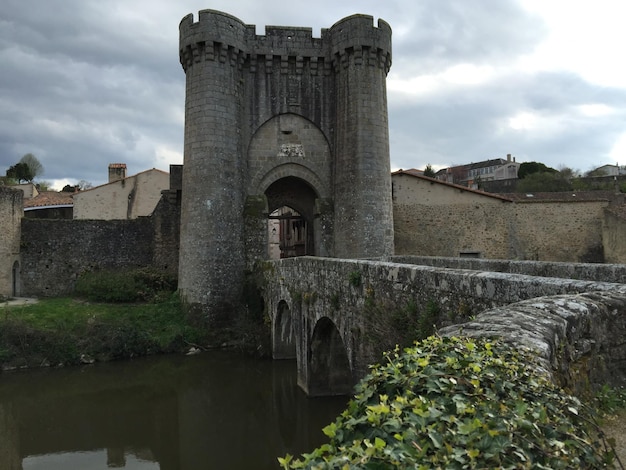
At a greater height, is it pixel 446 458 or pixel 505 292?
pixel 505 292

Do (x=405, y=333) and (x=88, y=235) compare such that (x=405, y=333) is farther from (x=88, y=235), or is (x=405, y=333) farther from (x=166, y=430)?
(x=88, y=235)

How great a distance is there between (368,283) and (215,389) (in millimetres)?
7750

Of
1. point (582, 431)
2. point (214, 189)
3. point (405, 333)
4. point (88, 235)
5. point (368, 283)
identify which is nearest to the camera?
point (582, 431)

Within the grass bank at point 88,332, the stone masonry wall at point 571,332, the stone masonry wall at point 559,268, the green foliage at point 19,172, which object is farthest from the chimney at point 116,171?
the stone masonry wall at point 571,332

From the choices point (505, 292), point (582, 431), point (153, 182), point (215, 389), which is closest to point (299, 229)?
point (153, 182)

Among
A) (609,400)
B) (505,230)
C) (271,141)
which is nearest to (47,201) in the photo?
(271,141)

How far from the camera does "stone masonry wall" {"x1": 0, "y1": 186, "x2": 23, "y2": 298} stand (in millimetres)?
20406

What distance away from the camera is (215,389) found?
1391 centimetres

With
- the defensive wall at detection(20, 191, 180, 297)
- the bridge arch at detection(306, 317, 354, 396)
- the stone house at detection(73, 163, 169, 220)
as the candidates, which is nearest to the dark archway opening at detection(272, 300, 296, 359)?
the bridge arch at detection(306, 317, 354, 396)

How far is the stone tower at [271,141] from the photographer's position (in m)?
18.5

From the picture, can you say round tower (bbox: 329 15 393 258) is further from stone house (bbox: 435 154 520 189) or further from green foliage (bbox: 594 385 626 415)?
stone house (bbox: 435 154 520 189)

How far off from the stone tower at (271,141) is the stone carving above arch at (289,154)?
41 millimetres

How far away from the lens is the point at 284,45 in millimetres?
20250

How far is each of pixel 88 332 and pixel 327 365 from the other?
30.4ft
